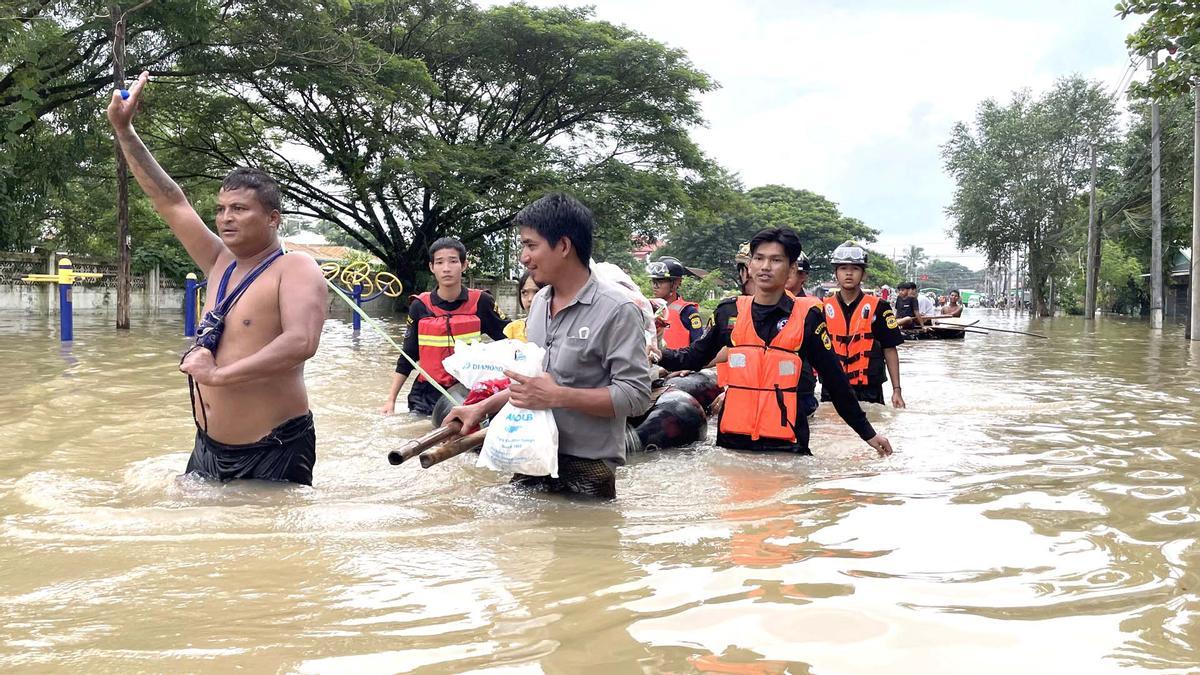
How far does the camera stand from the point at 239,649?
2.46m

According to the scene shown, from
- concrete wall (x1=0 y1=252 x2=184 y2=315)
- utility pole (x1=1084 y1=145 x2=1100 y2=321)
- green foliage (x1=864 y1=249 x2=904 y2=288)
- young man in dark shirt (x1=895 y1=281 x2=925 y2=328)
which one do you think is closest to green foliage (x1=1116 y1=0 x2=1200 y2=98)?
young man in dark shirt (x1=895 y1=281 x2=925 y2=328)

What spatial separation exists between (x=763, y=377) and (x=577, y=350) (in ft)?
5.67

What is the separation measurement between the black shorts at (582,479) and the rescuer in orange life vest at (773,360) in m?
1.35

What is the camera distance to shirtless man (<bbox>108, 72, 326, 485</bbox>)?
374 centimetres

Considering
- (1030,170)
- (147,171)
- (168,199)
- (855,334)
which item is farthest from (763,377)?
(1030,170)

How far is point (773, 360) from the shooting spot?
5152mm

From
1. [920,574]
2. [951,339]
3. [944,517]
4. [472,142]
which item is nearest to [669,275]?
[944,517]

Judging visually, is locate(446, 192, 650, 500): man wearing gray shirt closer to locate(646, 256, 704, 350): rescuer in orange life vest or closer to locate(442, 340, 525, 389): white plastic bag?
locate(442, 340, 525, 389): white plastic bag

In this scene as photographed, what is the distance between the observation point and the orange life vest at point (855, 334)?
778cm

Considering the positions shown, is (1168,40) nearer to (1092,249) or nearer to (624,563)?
(624,563)

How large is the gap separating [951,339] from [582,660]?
2107 centimetres

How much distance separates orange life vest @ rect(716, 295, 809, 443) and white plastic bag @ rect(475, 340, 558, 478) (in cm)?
183

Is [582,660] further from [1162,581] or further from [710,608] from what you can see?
[1162,581]

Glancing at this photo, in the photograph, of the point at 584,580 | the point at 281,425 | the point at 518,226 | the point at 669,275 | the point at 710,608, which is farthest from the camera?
the point at 669,275
